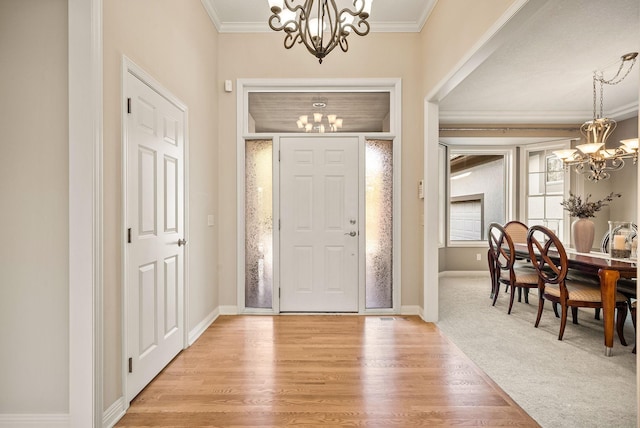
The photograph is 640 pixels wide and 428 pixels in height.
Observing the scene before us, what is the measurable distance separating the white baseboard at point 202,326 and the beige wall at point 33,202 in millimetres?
1288

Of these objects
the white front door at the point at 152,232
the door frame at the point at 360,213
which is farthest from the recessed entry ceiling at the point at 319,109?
the white front door at the point at 152,232

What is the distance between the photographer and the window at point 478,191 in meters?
6.27

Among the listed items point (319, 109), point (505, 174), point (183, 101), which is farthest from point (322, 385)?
point (505, 174)

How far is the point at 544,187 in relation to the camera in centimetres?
601

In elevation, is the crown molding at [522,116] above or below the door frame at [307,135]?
above

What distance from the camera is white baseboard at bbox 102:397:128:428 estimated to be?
5.83 ft

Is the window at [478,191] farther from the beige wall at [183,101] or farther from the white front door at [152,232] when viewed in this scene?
the white front door at [152,232]

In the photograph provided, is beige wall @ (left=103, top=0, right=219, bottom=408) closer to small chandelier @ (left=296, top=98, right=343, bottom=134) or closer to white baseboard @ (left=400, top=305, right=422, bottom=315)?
small chandelier @ (left=296, top=98, right=343, bottom=134)

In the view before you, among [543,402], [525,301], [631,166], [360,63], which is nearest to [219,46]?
[360,63]

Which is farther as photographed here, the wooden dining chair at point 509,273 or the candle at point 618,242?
the wooden dining chair at point 509,273

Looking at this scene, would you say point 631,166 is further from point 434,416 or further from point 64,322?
point 64,322

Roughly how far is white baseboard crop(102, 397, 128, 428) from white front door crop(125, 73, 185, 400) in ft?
0.21

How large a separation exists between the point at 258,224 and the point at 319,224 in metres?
0.72

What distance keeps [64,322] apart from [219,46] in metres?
3.25
